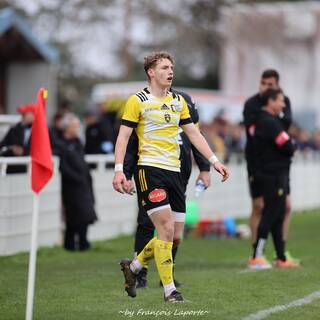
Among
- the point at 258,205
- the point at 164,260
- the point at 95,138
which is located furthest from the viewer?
the point at 95,138

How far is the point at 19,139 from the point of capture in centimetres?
1386

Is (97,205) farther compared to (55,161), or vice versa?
(97,205)

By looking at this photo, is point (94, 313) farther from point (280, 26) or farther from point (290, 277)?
point (280, 26)

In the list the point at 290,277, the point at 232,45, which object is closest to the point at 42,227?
the point at 290,277

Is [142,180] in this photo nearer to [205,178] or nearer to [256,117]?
[205,178]

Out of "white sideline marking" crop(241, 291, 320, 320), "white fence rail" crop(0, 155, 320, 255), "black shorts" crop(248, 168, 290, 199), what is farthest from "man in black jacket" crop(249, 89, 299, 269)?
"white fence rail" crop(0, 155, 320, 255)

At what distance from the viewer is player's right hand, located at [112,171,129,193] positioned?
829 cm

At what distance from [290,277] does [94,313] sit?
301 centimetres

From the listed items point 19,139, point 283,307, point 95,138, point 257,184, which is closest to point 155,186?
point 283,307

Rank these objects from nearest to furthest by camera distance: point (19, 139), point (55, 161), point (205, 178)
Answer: point (205, 178) < point (19, 139) < point (55, 161)

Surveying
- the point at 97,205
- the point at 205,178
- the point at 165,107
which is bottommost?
the point at 97,205

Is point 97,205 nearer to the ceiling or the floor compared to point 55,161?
nearer to the floor

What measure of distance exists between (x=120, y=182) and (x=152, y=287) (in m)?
1.88

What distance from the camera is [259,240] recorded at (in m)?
11.7
